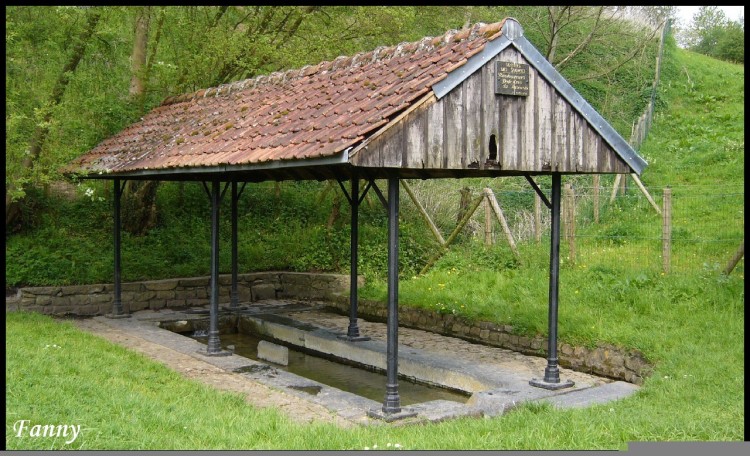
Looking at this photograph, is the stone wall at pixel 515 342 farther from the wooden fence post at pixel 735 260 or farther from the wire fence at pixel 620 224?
the wooden fence post at pixel 735 260

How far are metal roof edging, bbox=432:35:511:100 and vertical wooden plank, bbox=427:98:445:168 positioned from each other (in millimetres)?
123

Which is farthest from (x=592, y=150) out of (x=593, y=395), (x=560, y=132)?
(x=593, y=395)

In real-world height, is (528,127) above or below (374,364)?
above

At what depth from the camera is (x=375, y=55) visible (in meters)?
9.70

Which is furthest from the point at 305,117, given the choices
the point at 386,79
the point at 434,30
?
the point at 434,30

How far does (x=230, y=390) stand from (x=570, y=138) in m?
4.66

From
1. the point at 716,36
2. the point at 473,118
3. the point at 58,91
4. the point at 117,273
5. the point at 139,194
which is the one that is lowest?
the point at 117,273

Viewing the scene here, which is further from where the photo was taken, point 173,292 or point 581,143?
point 173,292

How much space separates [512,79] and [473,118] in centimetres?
67

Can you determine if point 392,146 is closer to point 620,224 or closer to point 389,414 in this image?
point 389,414

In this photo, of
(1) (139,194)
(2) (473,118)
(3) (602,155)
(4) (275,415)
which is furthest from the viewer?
(1) (139,194)

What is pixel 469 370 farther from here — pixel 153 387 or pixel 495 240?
pixel 495 240

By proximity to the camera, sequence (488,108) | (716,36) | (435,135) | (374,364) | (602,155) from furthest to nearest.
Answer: (716,36), (374,364), (602,155), (488,108), (435,135)

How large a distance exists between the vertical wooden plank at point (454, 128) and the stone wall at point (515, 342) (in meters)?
3.75
